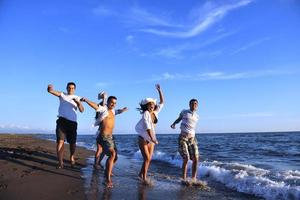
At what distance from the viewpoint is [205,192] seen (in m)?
6.91

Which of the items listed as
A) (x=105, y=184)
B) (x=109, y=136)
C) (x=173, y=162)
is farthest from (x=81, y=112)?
(x=173, y=162)

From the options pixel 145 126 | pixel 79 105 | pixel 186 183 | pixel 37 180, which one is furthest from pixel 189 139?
pixel 37 180

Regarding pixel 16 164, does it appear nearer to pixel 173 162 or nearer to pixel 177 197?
pixel 177 197

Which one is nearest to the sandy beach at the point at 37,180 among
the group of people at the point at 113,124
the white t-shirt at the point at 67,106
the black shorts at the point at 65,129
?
the group of people at the point at 113,124

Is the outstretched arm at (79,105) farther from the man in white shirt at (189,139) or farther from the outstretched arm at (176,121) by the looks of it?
the man in white shirt at (189,139)

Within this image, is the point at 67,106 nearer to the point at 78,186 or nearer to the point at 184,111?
the point at 78,186

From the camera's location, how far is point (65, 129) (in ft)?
26.2

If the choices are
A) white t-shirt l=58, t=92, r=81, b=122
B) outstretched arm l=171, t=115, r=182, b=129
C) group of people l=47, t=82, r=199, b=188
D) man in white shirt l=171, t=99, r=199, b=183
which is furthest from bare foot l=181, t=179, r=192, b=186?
white t-shirt l=58, t=92, r=81, b=122

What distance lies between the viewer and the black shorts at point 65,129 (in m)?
7.91

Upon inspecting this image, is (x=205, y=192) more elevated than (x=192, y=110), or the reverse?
(x=192, y=110)

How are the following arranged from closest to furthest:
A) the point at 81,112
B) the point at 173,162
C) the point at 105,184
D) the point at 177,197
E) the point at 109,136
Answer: the point at 177,197 < the point at 105,184 < the point at 109,136 < the point at 81,112 < the point at 173,162

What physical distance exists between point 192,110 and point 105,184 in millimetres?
2744

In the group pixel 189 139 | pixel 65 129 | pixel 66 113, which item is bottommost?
pixel 189 139

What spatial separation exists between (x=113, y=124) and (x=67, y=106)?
1260 millimetres
